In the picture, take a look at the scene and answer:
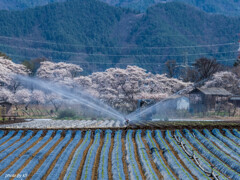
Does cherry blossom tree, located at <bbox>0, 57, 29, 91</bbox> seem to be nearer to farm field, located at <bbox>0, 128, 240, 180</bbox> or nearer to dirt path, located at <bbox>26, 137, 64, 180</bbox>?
farm field, located at <bbox>0, 128, 240, 180</bbox>

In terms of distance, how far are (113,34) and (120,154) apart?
5157 inches

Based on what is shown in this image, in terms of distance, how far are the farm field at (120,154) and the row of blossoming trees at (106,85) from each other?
34.0 metres

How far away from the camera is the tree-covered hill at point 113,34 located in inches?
5236

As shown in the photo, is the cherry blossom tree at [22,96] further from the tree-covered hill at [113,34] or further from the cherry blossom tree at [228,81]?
the tree-covered hill at [113,34]

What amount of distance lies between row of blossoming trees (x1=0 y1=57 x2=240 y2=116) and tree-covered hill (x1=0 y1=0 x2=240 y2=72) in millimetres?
48392

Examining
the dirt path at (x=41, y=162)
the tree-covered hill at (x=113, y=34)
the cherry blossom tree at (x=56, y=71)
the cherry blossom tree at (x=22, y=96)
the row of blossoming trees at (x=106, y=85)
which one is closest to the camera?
the dirt path at (x=41, y=162)

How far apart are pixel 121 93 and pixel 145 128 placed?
35.6 metres

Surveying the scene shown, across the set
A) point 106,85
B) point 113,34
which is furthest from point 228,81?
point 113,34

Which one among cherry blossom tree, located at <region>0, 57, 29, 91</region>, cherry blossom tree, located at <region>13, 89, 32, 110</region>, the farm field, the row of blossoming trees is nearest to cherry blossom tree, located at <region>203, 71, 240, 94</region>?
the row of blossoming trees

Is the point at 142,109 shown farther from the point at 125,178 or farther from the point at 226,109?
the point at 125,178

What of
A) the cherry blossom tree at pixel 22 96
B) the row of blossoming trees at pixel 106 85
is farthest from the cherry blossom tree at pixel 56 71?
the cherry blossom tree at pixel 22 96

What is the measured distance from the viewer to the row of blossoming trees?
68.3m

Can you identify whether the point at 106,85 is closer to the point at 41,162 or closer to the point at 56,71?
the point at 56,71

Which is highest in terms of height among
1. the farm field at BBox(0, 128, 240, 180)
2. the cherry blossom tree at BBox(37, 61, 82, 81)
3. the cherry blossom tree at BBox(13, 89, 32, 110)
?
the farm field at BBox(0, 128, 240, 180)
